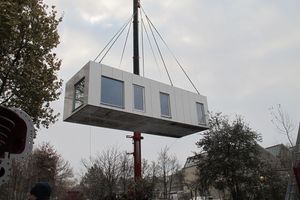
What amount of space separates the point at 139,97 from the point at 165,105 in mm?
1860

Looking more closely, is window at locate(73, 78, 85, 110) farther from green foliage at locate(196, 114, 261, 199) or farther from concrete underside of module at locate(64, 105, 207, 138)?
→ green foliage at locate(196, 114, 261, 199)

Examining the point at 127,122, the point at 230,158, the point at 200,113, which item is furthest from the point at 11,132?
the point at 230,158

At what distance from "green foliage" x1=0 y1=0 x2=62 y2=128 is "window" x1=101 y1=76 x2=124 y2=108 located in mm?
3356

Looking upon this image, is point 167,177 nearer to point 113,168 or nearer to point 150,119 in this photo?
point 113,168

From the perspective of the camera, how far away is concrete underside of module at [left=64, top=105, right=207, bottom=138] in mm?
17562

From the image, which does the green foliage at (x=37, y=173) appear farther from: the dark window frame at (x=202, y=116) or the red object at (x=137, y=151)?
the dark window frame at (x=202, y=116)

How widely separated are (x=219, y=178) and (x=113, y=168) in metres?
11.8

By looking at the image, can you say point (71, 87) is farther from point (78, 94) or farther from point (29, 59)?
point (29, 59)

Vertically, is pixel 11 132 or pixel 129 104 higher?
pixel 129 104

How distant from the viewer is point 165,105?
20.1m

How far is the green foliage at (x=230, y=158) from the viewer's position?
24641mm

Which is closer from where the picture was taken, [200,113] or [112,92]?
[112,92]

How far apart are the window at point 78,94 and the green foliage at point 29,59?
3118mm

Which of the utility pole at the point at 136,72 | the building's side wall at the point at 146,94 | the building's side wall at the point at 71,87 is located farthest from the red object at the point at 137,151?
the building's side wall at the point at 71,87
